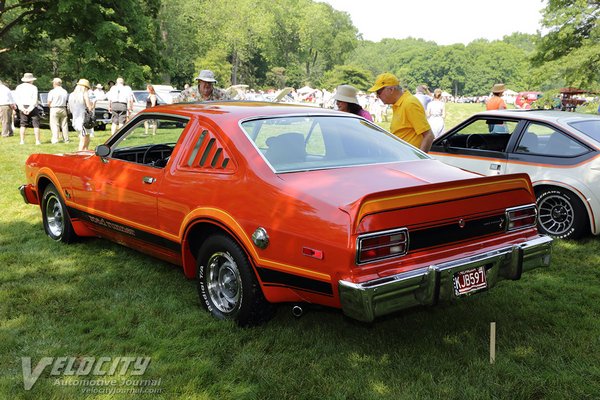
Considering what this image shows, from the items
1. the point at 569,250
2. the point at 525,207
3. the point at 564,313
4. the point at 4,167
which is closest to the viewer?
the point at 525,207

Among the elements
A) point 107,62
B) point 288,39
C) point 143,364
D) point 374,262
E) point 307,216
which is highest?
point 288,39

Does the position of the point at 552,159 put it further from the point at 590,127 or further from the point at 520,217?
the point at 520,217

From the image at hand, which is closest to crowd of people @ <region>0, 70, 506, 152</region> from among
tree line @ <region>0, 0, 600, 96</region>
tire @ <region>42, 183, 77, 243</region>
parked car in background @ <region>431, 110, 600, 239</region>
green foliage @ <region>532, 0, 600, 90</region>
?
parked car in background @ <region>431, 110, 600, 239</region>

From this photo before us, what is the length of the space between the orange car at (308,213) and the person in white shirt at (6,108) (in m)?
13.7

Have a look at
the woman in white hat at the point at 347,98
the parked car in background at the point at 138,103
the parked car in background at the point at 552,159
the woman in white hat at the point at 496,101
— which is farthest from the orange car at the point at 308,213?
the parked car in background at the point at 138,103

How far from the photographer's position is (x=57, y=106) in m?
15.2

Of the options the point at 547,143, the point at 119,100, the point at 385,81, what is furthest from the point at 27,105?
the point at 547,143

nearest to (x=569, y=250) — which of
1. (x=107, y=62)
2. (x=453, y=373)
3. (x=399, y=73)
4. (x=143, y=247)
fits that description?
(x=453, y=373)

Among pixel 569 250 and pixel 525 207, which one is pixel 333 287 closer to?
pixel 525 207

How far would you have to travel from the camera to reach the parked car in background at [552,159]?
6086 millimetres

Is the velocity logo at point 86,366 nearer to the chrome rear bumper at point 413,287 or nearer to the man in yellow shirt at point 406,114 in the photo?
the chrome rear bumper at point 413,287

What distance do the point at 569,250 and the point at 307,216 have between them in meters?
3.93

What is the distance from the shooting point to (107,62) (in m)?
24.7

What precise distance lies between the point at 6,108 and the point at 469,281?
17.6 m
